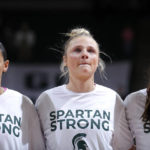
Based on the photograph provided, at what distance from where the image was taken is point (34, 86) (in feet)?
20.1

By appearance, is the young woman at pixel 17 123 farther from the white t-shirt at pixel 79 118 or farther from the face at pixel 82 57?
the face at pixel 82 57

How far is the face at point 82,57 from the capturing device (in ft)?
8.27

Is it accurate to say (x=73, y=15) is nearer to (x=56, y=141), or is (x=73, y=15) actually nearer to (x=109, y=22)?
(x=109, y=22)

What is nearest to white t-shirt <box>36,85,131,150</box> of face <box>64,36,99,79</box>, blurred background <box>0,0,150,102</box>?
face <box>64,36,99,79</box>

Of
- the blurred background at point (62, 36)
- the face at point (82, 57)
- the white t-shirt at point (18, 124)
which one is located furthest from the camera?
the blurred background at point (62, 36)

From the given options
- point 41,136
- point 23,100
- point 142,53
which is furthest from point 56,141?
point 142,53

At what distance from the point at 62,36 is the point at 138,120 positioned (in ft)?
14.4

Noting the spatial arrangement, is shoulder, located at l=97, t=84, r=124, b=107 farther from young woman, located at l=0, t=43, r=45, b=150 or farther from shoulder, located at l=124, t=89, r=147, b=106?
young woman, located at l=0, t=43, r=45, b=150

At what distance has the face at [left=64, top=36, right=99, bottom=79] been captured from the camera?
252 centimetres

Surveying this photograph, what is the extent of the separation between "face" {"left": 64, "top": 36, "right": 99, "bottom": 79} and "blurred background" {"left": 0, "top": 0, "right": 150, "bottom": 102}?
10.6 feet

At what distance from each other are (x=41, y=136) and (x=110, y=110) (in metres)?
0.43

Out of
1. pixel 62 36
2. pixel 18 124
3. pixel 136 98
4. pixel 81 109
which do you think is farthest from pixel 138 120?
pixel 62 36

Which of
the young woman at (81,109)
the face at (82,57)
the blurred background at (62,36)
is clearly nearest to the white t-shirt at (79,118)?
the young woman at (81,109)

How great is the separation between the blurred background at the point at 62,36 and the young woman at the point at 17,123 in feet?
10.8
